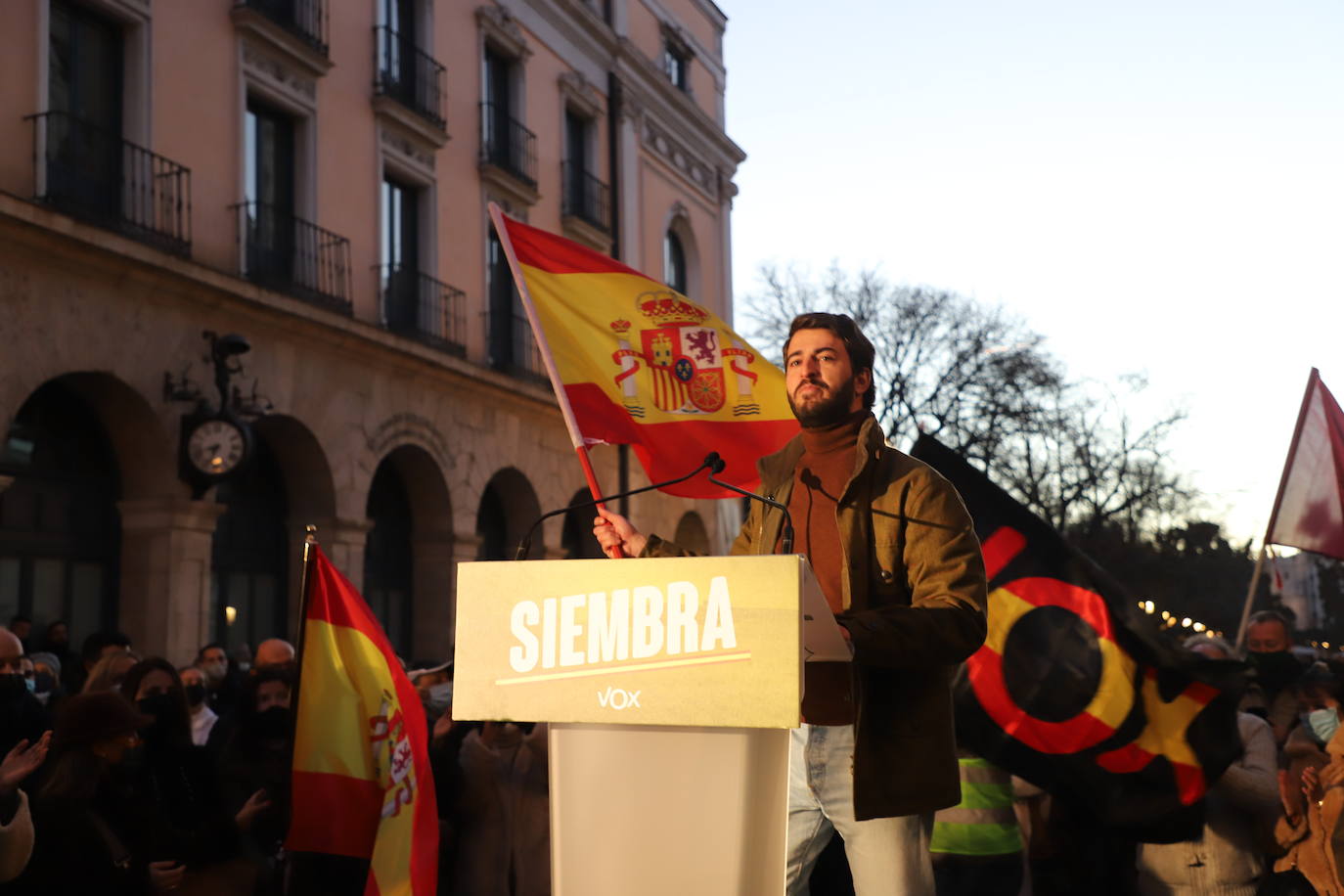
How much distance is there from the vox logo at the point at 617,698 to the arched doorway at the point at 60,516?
1200 centimetres

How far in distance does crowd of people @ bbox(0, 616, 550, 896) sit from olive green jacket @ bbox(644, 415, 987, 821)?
2886 mm

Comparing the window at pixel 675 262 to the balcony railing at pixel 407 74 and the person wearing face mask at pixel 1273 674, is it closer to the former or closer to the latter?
the balcony railing at pixel 407 74

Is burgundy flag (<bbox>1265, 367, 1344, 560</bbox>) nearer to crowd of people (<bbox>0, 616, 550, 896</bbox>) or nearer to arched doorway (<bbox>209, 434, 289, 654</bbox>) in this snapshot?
crowd of people (<bbox>0, 616, 550, 896</bbox>)

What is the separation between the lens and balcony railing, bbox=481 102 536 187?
70.2 ft

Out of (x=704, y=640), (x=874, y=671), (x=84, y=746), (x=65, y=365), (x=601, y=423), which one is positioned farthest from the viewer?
(x=65, y=365)

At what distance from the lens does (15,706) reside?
21.2 ft

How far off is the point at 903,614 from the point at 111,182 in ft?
42.4

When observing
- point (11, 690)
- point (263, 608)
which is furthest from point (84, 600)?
point (11, 690)

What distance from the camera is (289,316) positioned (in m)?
16.1

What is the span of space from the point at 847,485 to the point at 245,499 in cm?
1461

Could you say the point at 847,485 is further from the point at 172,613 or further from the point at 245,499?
the point at 245,499

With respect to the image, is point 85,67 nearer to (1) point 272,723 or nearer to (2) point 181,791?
(1) point 272,723

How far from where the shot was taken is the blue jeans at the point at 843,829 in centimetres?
323

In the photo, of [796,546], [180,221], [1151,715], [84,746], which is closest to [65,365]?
[180,221]
